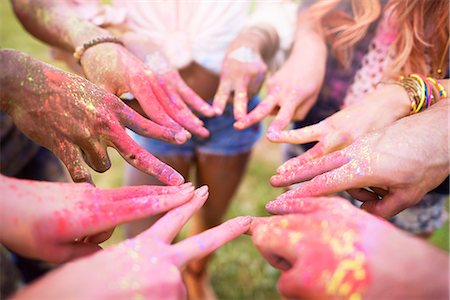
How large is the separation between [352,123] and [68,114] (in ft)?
2.08

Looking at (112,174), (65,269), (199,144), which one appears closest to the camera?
(65,269)

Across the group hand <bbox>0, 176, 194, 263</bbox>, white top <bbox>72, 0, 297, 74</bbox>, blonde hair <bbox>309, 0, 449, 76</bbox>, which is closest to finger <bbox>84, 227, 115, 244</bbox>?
hand <bbox>0, 176, 194, 263</bbox>

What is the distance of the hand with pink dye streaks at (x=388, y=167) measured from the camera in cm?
82

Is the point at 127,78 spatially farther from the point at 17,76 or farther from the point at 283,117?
the point at 283,117

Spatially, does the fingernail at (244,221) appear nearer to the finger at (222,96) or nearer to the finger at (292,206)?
the finger at (292,206)

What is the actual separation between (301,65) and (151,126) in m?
0.48

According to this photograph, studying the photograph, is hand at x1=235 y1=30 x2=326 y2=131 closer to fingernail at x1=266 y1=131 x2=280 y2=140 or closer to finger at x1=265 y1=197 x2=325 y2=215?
fingernail at x1=266 y1=131 x2=280 y2=140

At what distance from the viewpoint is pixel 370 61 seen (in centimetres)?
117

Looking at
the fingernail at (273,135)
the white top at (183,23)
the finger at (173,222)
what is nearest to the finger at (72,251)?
the finger at (173,222)

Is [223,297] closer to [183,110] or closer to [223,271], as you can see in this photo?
[223,271]

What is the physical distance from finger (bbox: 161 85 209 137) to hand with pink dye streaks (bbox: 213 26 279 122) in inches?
3.0

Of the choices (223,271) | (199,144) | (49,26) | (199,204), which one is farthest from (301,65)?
(223,271)

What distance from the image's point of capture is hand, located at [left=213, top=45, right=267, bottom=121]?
1099mm

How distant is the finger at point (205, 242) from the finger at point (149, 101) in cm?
29
